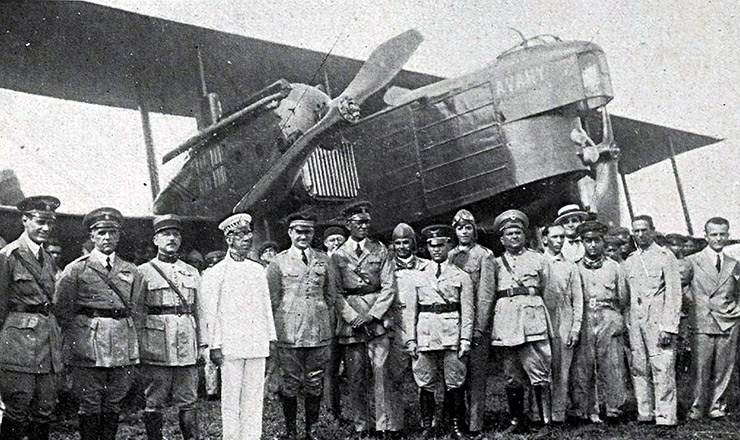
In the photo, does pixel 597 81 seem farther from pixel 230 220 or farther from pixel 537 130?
pixel 230 220

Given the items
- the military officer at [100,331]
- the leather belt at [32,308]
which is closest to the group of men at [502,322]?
the military officer at [100,331]

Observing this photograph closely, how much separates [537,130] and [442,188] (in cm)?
144

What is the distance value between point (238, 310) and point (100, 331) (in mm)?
863

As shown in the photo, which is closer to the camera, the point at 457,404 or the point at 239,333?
the point at 239,333

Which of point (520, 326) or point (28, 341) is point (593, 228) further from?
point (28, 341)

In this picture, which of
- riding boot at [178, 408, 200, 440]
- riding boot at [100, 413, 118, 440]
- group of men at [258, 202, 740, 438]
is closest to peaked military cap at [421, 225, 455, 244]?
group of men at [258, 202, 740, 438]

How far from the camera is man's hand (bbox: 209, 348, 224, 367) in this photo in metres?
4.23

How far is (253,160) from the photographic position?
8.46 metres

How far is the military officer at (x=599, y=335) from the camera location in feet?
16.8

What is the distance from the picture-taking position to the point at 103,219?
4.39 meters

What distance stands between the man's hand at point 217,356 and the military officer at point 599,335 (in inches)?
109

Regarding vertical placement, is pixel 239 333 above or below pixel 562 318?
above

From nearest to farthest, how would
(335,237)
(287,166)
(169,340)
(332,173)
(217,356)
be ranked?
(217,356) → (169,340) → (335,237) → (287,166) → (332,173)

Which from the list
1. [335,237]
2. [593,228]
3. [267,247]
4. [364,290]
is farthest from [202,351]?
[267,247]
